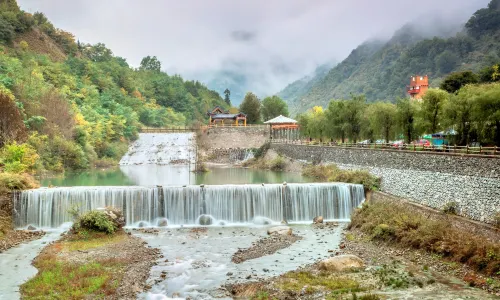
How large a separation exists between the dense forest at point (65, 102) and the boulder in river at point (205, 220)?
13.8 metres

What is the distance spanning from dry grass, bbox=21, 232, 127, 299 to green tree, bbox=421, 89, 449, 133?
21315 millimetres

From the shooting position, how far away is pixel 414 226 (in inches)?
719

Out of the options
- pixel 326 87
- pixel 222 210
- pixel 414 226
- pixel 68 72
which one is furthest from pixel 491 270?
pixel 326 87

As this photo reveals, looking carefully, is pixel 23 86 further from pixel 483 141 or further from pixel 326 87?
pixel 326 87

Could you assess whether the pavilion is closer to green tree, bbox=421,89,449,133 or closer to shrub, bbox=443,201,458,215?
green tree, bbox=421,89,449,133

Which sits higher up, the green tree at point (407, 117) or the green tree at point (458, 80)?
the green tree at point (458, 80)

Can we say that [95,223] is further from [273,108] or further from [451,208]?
[273,108]

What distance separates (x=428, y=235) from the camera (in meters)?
17.0

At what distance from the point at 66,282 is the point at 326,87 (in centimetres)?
12865

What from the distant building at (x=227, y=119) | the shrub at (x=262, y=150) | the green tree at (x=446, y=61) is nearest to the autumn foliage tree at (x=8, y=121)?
the shrub at (x=262, y=150)

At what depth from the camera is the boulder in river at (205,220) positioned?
24.6 meters

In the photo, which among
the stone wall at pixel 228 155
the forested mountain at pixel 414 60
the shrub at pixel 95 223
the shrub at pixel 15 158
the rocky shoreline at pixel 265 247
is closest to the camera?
the rocky shoreline at pixel 265 247

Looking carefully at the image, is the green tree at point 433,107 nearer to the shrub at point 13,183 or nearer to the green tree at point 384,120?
the green tree at point 384,120

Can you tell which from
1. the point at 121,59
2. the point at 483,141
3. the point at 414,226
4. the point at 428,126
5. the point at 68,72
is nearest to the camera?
the point at 414,226
